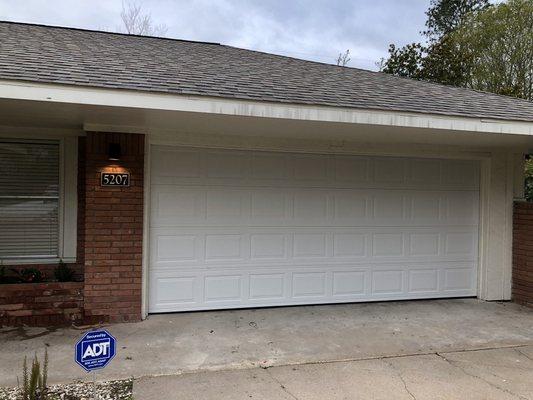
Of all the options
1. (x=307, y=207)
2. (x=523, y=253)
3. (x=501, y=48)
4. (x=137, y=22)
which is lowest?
(x=523, y=253)

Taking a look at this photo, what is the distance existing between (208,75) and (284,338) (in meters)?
3.12

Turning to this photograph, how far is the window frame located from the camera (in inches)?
234

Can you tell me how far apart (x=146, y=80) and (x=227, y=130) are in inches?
53.0

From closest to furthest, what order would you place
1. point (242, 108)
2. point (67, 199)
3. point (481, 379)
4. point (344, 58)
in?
point (481, 379)
point (242, 108)
point (67, 199)
point (344, 58)

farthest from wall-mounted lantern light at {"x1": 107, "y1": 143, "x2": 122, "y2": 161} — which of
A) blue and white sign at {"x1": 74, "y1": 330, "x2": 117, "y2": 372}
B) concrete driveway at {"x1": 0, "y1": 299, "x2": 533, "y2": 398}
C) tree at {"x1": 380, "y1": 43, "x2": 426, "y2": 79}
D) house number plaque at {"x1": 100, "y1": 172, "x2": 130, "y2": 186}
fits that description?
tree at {"x1": 380, "y1": 43, "x2": 426, "y2": 79}

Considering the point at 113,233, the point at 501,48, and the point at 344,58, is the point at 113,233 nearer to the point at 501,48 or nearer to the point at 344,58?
the point at 501,48

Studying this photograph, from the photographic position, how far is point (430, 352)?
4.59 meters

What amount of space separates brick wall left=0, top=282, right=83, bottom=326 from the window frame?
2.69ft

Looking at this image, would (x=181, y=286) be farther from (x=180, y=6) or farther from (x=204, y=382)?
(x=180, y=6)

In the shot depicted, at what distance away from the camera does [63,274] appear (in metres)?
5.58

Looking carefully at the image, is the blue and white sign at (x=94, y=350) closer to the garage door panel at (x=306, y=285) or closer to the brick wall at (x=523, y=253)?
the garage door panel at (x=306, y=285)

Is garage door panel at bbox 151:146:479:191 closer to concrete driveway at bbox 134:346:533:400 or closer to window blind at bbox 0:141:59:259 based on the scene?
window blind at bbox 0:141:59:259

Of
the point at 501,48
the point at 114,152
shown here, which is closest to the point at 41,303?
the point at 114,152

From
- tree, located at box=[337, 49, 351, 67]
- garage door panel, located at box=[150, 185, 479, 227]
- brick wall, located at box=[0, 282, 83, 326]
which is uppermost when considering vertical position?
tree, located at box=[337, 49, 351, 67]
